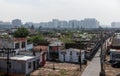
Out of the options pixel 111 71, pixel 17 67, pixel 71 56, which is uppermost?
pixel 17 67

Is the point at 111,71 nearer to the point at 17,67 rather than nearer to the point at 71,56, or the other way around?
the point at 71,56

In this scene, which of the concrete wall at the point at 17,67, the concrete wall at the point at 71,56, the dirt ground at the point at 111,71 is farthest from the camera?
the concrete wall at the point at 71,56

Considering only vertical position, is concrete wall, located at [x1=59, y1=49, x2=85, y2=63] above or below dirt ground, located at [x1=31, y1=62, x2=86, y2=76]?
above

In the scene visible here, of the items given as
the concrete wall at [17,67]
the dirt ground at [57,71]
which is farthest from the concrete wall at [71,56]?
the concrete wall at [17,67]

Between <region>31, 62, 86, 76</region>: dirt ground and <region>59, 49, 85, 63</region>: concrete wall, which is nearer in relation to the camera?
<region>31, 62, 86, 76</region>: dirt ground

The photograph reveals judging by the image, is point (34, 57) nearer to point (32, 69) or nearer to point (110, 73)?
point (32, 69)

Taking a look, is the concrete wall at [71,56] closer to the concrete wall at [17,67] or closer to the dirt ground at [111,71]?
the dirt ground at [111,71]

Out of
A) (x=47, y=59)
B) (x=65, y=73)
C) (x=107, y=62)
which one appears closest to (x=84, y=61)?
(x=107, y=62)

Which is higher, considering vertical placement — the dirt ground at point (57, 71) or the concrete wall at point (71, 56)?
the concrete wall at point (71, 56)

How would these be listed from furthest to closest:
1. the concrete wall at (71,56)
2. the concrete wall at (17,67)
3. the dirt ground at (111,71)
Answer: the concrete wall at (71,56) < the dirt ground at (111,71) < the concrete wall at (17,67)

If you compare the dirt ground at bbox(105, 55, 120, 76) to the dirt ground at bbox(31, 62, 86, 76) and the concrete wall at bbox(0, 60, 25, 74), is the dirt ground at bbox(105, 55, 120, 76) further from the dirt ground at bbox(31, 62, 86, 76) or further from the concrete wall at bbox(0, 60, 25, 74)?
the concrete wall at bbox(0, 60, 25, 74)

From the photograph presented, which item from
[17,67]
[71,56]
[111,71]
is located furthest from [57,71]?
[71,56]

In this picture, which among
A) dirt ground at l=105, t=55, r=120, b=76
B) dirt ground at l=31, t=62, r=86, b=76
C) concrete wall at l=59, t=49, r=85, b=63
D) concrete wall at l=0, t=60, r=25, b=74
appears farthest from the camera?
concrete wall at l=59, t=49, r=85, b=63

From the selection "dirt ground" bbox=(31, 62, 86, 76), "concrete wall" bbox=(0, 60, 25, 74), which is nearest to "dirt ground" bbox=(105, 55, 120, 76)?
"dirt ground" bbox=(31, 62, 86, 76)
